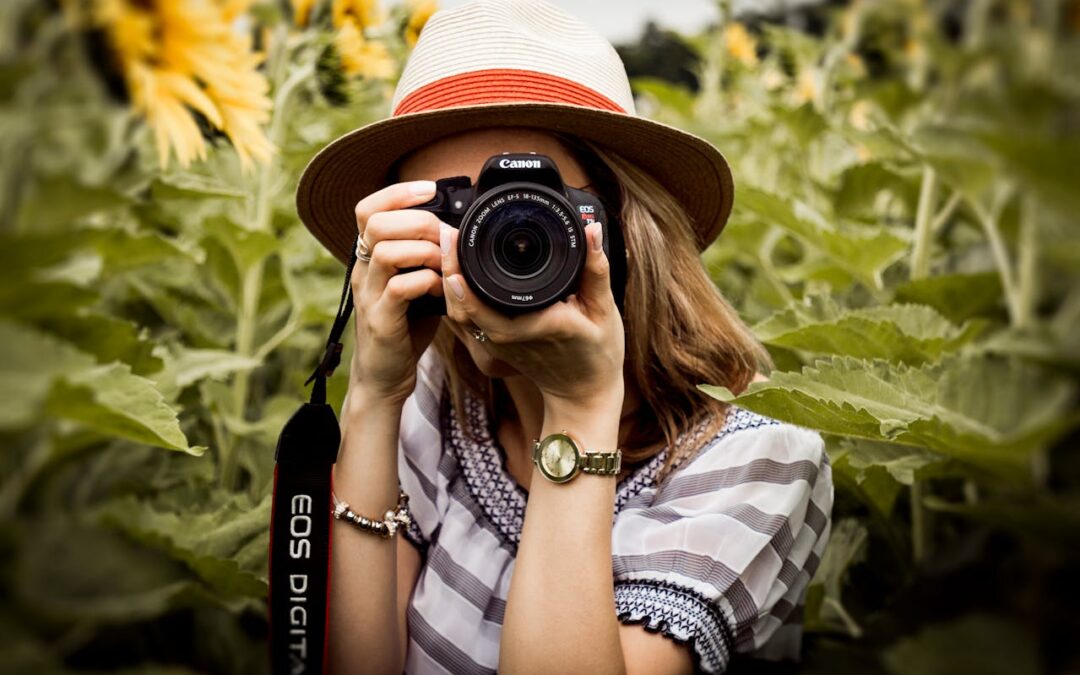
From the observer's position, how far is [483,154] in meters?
1.25

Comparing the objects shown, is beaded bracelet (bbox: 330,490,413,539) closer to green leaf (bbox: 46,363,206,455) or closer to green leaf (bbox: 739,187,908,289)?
green leaf (bbox: 46,363,206,455)

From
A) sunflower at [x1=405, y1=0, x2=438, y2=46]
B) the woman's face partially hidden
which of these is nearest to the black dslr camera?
the woman's face partially hidden

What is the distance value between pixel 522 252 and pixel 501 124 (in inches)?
9.0

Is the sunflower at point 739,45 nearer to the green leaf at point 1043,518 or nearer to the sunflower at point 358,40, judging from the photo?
the sunflower at point 358,40

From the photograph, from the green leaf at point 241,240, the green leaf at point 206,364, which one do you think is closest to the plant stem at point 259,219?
the green leaf at point 241,240

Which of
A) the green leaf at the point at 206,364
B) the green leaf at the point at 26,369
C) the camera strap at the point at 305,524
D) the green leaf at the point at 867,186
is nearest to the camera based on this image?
the green leaf at the point at 26,369

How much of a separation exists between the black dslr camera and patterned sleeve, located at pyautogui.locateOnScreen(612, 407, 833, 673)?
0.29 m

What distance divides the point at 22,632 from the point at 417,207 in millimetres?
834

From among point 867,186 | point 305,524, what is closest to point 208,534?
point 305,524

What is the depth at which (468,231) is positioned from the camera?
1.11 m

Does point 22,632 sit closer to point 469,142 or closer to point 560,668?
point 560,668

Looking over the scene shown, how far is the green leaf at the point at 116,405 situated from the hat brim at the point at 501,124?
0.62 meters

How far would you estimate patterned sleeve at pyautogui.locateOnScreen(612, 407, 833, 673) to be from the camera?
3.95ft

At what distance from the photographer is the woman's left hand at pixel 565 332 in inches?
43.5
